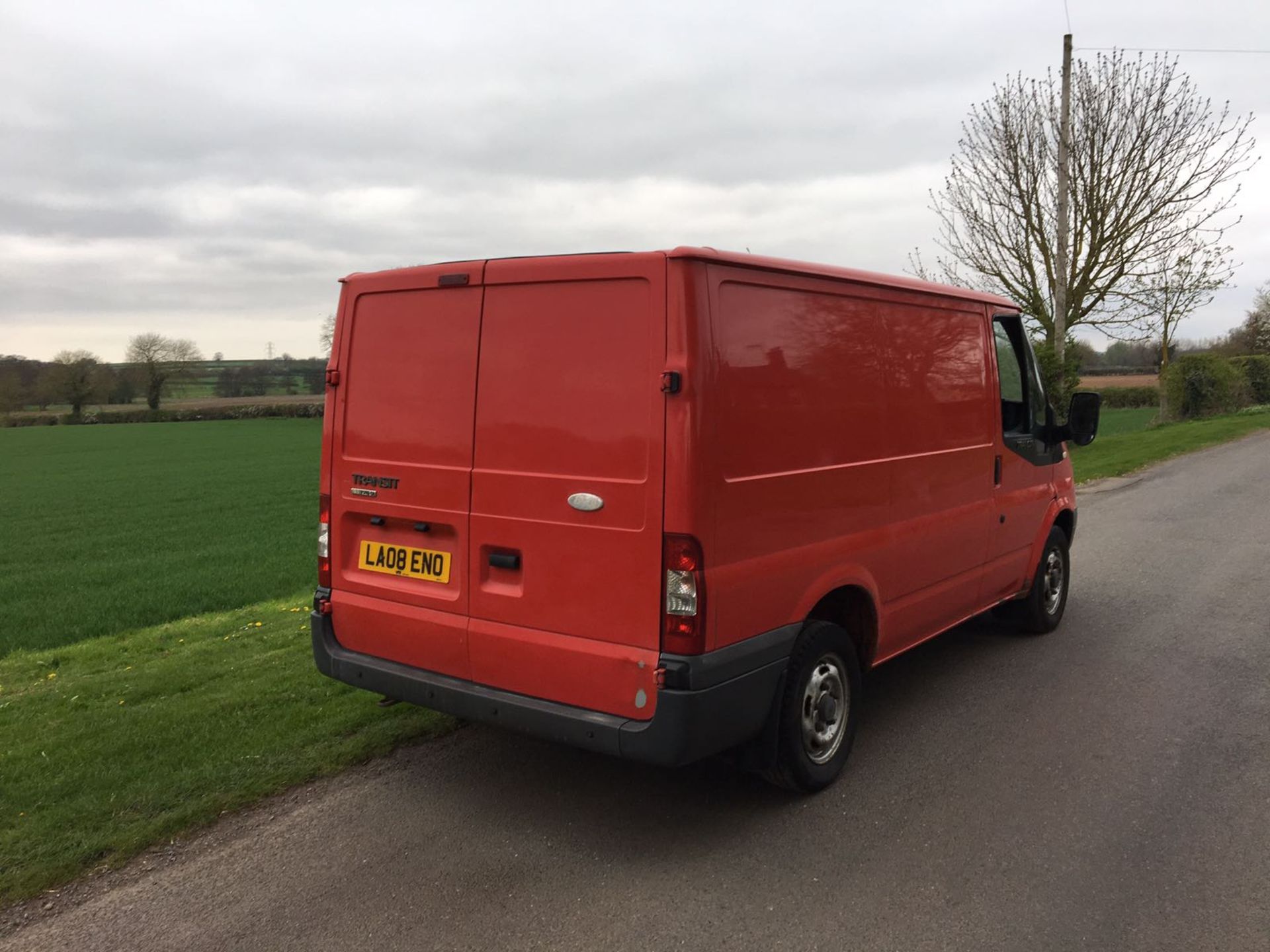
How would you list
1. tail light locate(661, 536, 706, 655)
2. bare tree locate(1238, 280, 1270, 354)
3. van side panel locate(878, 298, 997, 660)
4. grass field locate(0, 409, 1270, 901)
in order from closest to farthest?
1. tail light locate(661, 536, 706, 655)
2. grass field locate(0, 409, 1270, 901)
3. van side panel locate(878, 298, 997, 660)
4. bare tree locate(1238, 280, 1270, 354)

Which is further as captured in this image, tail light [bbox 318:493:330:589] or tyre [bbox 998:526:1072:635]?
tyre [bbox 998:526:1072:635]

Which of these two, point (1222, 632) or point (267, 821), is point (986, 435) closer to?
point (1222, 632)

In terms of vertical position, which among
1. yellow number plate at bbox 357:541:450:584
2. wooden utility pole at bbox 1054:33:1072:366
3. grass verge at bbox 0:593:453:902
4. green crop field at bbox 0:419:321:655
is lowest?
green crop field at bbox 0:419:321:655

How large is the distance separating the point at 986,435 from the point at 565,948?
3.67m

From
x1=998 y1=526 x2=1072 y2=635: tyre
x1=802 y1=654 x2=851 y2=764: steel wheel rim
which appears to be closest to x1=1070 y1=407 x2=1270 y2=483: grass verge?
→ x1=998 y1=526 x2=1072 y2=635: tyre

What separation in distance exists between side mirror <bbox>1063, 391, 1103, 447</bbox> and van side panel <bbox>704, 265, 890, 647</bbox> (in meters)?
2.30

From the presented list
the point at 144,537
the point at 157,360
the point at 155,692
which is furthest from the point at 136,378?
the point at 155,692

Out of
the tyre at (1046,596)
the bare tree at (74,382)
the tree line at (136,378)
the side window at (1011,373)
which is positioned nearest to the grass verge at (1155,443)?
the tyre at (1046,596)

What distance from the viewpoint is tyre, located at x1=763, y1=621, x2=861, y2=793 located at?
381 centimetres

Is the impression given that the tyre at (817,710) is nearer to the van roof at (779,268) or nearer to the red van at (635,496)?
the red van at (635,496)

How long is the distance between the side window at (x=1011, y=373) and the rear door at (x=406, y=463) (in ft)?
10.9

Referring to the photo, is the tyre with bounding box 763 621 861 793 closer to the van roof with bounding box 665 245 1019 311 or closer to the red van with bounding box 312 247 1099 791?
the red van with bounding box 312 247 1099 791

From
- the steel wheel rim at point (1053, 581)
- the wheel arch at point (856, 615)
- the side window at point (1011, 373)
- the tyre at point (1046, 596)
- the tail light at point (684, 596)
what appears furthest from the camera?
the steel wheel rim at point (1053, 581)

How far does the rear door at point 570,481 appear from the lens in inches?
133
